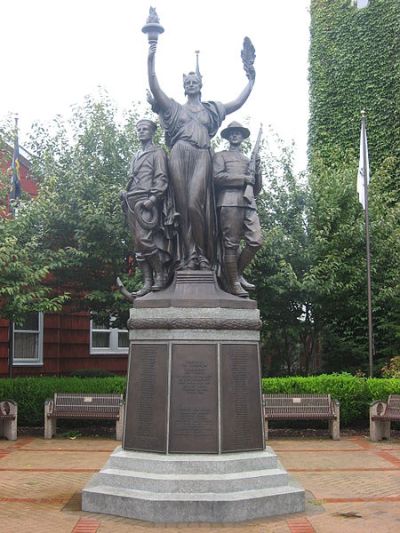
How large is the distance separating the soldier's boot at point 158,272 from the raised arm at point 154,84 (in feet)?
6.35

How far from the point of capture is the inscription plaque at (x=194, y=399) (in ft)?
26.6

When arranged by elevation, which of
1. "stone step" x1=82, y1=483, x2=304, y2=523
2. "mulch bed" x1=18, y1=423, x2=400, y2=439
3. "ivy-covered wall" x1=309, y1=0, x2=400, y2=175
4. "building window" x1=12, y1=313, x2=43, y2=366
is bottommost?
"mulch bed" x1=18, y1=423, x2=400, y2=439

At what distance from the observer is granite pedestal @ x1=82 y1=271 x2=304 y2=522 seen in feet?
25.1

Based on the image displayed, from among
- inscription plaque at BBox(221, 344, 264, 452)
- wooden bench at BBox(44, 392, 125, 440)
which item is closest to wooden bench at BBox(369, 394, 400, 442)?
wooden bench at BBox(44, 392, 125, 440)

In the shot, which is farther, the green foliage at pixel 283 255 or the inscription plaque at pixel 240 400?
the green foliage at pixel 283 255

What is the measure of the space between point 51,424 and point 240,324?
782 centimetres

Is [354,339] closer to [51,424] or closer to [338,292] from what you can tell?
[338,292]

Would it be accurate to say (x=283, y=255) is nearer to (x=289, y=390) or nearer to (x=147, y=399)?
(x=289, y=390)

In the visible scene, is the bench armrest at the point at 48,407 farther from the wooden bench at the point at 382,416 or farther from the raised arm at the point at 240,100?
the raised arm at the point at 240,100

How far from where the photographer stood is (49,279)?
2052 centimetres

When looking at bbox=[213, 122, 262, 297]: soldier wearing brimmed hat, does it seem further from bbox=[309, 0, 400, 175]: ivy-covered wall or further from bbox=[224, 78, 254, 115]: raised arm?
bbox=[309, 0, 400, 175]: ivy-covered wall

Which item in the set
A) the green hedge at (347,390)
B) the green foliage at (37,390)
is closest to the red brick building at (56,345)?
the green foliage at (37,390)

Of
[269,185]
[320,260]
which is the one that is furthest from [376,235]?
[269,185]

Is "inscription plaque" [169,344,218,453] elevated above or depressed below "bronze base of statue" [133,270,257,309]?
below
